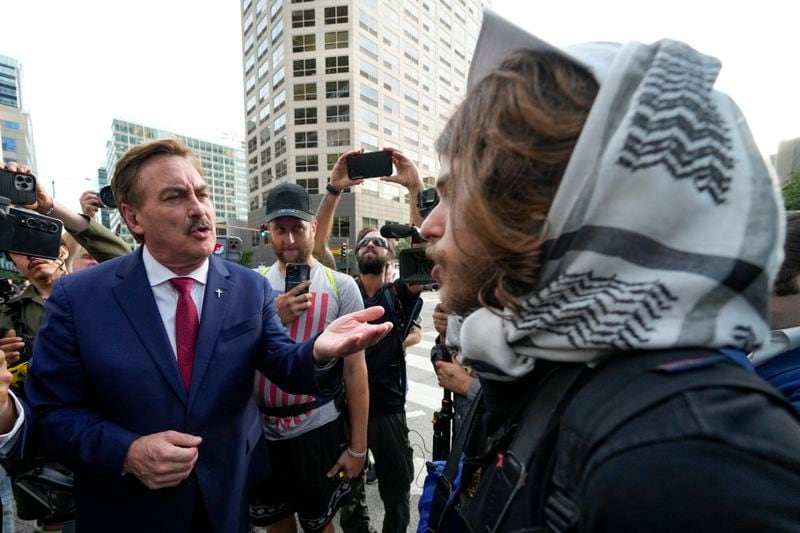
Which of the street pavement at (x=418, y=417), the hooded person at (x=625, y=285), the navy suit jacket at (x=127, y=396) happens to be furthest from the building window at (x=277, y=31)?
the hooded person at (x=625, y=285)

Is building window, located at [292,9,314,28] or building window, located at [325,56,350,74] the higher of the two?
building window, located at [292,9,314,28]

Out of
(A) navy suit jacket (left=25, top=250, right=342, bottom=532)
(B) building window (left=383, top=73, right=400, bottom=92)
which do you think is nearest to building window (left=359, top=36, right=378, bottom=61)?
(B) building window (left=383, top=73, right=400, bottom=92)

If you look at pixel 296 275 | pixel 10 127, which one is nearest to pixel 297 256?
pixel 296 275

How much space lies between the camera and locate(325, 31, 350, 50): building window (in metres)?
38.1

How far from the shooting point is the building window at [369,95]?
38.6 metres

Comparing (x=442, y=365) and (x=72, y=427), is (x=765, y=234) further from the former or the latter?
(x=72, y=427)

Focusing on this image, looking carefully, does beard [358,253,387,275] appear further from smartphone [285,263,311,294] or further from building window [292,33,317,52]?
building window [292,33,317,52]

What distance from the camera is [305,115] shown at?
128 feet

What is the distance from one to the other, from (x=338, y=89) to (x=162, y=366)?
1645 inches

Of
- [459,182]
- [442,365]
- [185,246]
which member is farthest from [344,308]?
[459,182]

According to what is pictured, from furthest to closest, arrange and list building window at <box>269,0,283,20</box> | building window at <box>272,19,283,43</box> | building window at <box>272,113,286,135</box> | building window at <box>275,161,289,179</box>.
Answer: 1. building window at <box>269,0,283,20</box>
2. building window at <box>272,113,286,135</box>
3. building window at <box>272,19,283,43</box>
4. building window at <box>275,161,289,179</box>

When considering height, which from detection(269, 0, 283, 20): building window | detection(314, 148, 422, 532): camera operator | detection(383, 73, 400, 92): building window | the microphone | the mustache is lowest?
detection(314, 148, 422, 532): camera operator

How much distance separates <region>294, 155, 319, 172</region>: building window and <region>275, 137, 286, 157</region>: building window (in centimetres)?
268

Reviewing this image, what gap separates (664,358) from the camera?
1.98 feet
